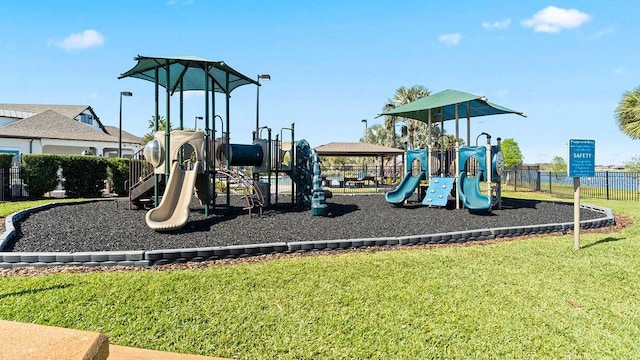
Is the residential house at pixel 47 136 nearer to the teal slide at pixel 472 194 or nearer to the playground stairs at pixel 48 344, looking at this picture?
the teal slide at pixel 472 194

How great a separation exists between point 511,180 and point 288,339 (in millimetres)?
27104

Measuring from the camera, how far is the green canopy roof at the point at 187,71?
927cm

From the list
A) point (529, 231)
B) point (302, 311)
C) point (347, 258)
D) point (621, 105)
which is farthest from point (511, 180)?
point (302, 311)

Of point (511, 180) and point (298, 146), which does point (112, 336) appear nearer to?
point (298, 146)

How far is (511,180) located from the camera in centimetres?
2664

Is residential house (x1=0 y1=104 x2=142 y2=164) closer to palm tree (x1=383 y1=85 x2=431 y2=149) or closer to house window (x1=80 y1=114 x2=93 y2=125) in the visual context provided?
house window (x1=80 y1=114 x2=93 y2=125)

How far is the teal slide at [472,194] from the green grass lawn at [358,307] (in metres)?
4.49

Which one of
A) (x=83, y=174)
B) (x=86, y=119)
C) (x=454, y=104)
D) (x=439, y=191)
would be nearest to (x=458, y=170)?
(x=439, y=191)

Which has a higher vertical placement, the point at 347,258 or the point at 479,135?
the point at 479,135

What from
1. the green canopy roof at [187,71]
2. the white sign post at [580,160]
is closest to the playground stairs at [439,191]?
the white sign post at [580,160]

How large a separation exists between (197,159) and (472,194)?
7631mm

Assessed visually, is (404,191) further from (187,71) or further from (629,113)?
(629,113)

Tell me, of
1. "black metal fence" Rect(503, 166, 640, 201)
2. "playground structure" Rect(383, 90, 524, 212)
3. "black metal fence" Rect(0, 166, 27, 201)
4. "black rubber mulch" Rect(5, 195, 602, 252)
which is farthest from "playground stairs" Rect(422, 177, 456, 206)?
"black metal fence" Rect(0, 166, 27, 201)

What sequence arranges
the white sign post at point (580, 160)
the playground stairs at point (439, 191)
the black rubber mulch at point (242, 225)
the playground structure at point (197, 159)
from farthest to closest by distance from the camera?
the playground stairs at point (439, 191)
the playground structure at point (197, 159)
the white sign post at point (580, 160)
the black rubber mulch at point (242, 225)
